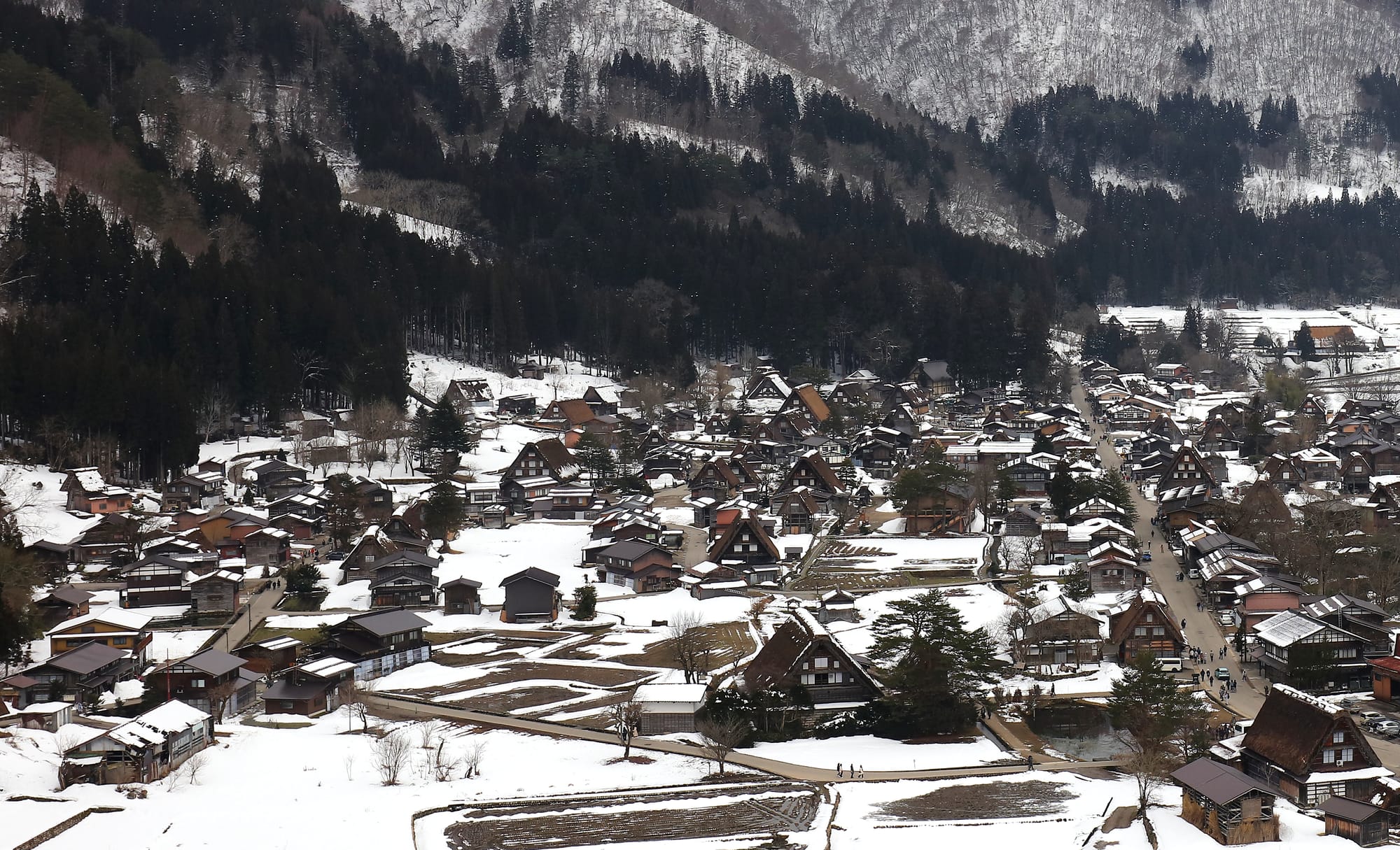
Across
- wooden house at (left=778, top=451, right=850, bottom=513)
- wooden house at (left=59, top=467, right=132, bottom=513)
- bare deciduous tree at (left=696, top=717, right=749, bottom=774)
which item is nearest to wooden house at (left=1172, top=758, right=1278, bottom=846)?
bare deciduous tree at (left=696, top=717, right=749, bottom=774)

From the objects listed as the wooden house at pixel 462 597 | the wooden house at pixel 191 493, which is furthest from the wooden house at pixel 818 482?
the wooden house at pixel 191 493

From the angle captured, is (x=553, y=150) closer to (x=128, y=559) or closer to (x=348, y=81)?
(x=348, y=81)

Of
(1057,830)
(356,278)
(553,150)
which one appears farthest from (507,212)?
(1057,830)

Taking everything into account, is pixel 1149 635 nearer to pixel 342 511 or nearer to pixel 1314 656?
pixel 1314 656

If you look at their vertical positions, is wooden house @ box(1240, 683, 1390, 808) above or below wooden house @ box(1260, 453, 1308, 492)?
below

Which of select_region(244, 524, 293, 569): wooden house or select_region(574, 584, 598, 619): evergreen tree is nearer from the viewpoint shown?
select_region(574, 584, 598, 619): evergreen tree

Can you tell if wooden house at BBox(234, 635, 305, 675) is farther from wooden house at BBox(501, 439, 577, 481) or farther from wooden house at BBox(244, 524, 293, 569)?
wooden house at BBox(501, 439, 577, 481)

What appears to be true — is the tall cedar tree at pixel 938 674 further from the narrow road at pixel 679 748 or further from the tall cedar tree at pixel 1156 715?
the tall cedar tree at pixel 1156 715
